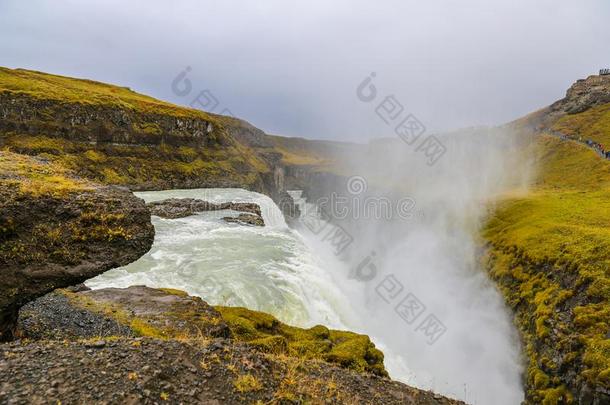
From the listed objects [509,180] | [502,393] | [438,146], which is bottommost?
[502,393]

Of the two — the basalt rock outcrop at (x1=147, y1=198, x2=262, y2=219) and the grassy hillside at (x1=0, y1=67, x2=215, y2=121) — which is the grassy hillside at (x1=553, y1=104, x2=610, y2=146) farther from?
the grassy hillside at (x1=0, y1=67, x2=215, y2=121)

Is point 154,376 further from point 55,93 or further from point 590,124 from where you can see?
point 590,124

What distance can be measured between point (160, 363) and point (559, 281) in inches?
1236

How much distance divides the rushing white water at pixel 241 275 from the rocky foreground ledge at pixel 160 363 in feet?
24.9

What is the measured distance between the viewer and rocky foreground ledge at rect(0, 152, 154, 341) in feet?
30.9

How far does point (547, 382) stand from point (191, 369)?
2396 cm

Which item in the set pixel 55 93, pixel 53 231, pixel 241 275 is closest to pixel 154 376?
pixel 53 231

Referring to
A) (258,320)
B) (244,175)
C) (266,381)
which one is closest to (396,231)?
(244,175)

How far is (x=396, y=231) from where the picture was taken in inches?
3270

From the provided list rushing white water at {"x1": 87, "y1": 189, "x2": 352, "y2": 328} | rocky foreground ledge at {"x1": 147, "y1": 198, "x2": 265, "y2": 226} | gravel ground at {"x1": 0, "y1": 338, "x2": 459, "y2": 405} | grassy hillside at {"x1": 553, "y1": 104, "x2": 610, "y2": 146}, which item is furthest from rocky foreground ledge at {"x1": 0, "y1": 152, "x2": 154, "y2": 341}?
grassy hillside at {"x1": 553, "y1": 104, "x2": 610, "y2": 146}

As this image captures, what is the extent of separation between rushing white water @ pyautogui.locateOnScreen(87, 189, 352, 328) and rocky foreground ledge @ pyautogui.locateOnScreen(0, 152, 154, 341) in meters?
13.3

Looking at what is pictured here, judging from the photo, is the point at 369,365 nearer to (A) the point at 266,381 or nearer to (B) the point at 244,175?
(A) the point at 266,381

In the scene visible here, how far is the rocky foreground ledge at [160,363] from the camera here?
24.5 ft

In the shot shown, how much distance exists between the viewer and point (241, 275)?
2800 cm
